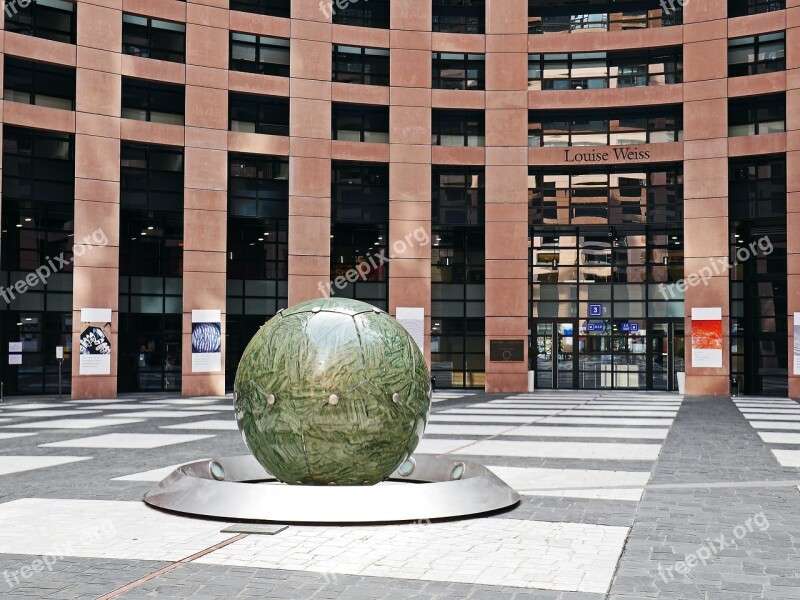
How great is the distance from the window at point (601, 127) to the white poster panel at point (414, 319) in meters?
8.83

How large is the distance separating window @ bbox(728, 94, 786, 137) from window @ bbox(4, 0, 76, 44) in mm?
25358

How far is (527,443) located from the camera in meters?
17.7

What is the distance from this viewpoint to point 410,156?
1423 inches

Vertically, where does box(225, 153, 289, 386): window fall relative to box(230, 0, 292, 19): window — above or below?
below

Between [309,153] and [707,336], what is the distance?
663 inches

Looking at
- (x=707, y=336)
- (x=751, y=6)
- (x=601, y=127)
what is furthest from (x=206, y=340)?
(x=751, y=6)

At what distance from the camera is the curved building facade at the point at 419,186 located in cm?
3259

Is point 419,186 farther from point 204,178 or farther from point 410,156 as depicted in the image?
point 204,178

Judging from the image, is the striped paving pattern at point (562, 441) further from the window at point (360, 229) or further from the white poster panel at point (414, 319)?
the window at point (360, 229)

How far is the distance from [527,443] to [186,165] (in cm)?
2009

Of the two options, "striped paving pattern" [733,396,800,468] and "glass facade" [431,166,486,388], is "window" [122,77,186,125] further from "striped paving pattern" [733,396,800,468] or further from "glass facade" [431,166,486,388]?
"striped paving pattern" [733,396,800,468]

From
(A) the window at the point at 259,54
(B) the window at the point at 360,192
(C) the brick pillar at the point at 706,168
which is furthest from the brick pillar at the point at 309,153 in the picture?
(C) the brick pillar at the point at 706,168

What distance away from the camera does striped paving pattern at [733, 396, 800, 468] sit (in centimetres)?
1580

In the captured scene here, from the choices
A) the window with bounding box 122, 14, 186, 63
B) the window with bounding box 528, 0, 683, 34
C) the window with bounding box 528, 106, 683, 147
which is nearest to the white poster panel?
the window with bounding box 528, 106, 683, 147
